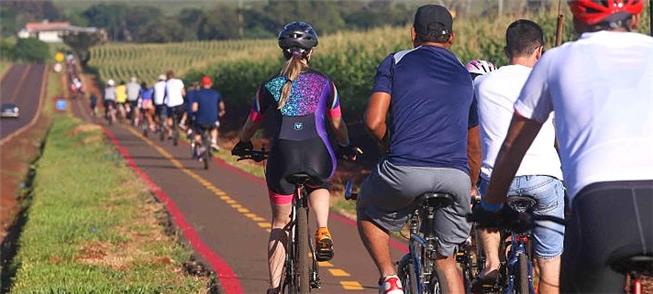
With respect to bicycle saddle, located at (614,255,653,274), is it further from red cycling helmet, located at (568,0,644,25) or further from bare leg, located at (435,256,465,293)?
bare leg, located at (435,256,465,293)

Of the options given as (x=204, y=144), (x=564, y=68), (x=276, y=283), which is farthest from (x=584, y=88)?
(x=204, y=144)

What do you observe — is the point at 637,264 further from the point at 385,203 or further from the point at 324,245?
the point at 324,245

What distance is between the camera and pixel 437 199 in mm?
6645

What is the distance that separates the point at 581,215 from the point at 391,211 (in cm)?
257

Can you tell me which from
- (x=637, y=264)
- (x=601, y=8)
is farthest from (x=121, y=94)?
(x=637, y=264)

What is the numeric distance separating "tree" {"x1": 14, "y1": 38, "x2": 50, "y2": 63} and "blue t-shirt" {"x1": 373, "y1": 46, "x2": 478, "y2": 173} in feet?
615

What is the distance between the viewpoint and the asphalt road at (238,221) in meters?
11.4

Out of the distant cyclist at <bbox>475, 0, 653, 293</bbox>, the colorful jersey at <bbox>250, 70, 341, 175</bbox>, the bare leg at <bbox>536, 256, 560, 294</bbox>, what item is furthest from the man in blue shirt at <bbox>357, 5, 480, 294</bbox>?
the distant cyclist at <bbox>475, 0, 653, 293</bbox>

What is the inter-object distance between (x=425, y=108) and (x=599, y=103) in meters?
2.29

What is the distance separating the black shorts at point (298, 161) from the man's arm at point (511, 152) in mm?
3100

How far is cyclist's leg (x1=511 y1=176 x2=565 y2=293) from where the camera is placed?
24.5 ft

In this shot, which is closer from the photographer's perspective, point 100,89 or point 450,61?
point 450,61

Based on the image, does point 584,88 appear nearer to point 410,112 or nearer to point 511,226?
point 511,226

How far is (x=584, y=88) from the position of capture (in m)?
4.45
